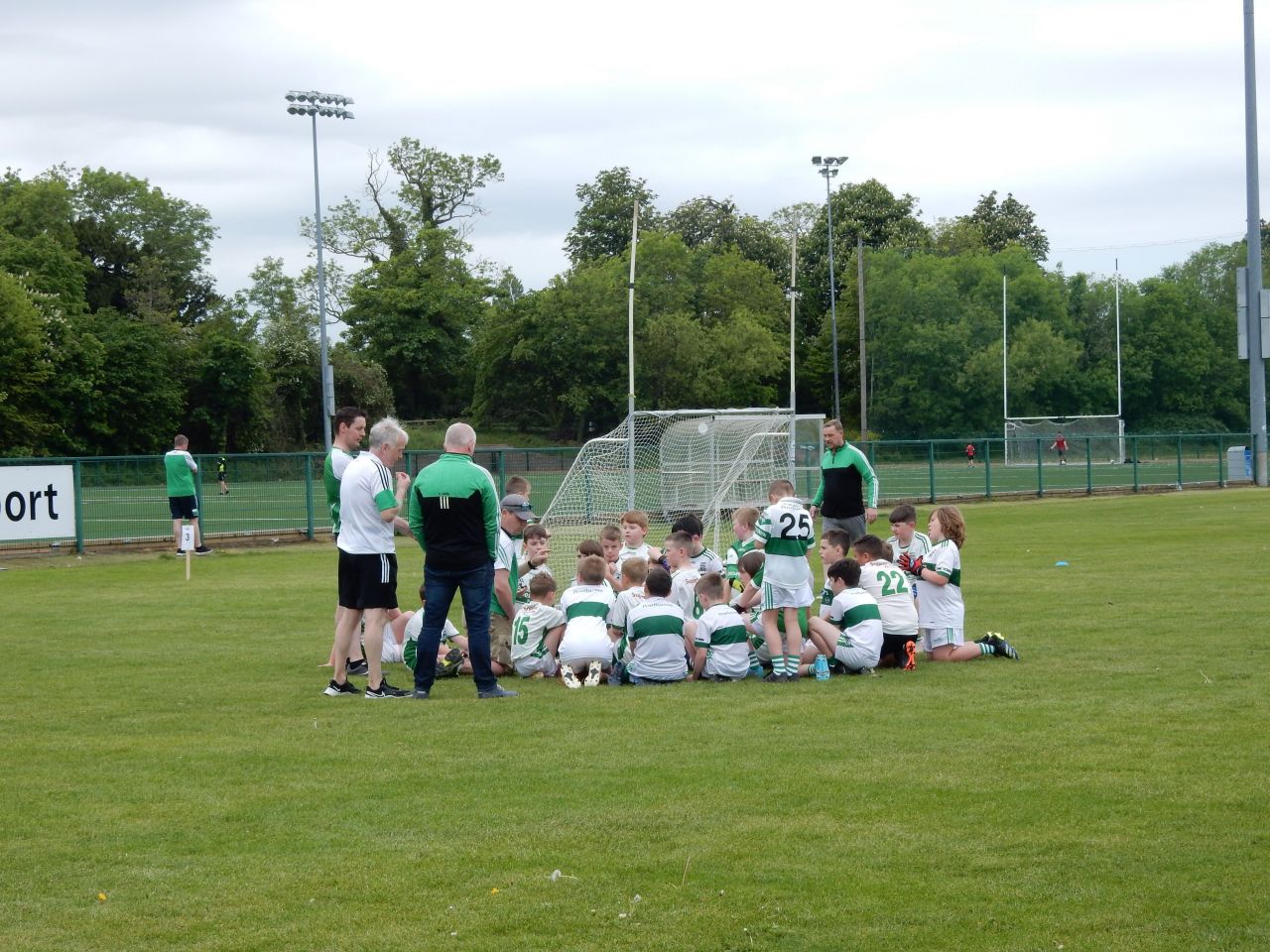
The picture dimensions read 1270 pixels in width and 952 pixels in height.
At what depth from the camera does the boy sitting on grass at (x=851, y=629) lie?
10.1 metres

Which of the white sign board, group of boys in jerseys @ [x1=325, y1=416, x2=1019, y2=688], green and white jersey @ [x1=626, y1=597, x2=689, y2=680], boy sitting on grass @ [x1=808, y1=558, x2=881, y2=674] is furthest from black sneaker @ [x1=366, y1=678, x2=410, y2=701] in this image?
the white sign board

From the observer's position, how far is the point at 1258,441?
128 feet

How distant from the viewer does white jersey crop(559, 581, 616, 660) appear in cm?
994

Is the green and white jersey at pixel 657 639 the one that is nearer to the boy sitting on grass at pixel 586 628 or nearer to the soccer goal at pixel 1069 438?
the boy sitting on grass at pixel 586 628

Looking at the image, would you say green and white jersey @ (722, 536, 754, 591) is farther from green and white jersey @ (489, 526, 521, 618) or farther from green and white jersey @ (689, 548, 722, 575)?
green and white jersey @ (489, 526, 521, 618)

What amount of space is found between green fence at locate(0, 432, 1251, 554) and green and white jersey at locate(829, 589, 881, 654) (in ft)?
56.4

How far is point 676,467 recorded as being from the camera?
2150 cm

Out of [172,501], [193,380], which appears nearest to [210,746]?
[172,501]

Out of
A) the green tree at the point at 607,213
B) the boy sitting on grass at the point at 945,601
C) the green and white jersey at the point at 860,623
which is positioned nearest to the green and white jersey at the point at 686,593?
the green and white jersey at the point at 860,623

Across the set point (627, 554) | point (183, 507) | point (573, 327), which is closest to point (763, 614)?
point (627, 554)

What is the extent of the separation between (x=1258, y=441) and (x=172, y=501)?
2998 centimetres

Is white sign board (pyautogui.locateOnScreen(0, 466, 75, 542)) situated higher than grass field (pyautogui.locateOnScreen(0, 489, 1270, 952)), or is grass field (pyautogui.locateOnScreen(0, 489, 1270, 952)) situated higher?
white sign board (pyautogui.locateOnScreen(0, 466, 75, 542))

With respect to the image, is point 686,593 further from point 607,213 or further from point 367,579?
point 607,213

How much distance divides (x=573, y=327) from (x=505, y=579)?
5460 centimetres
